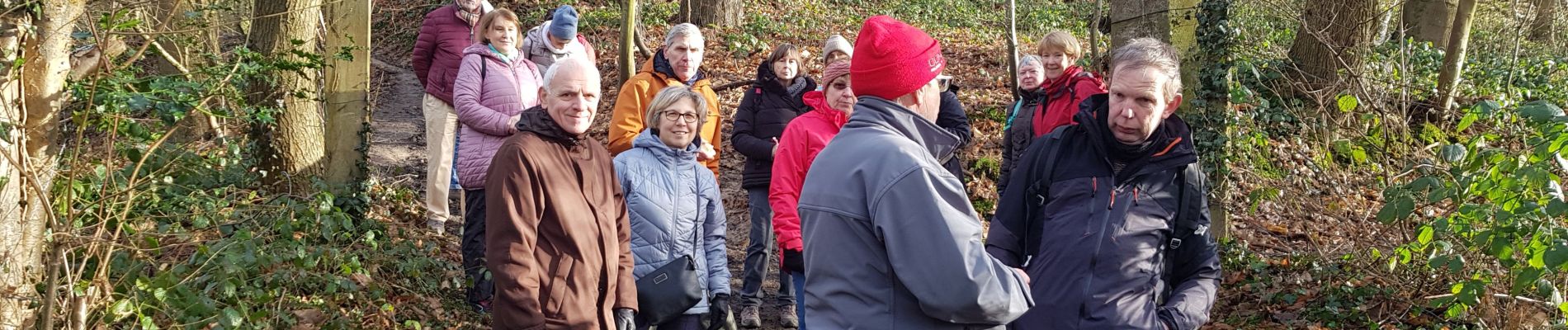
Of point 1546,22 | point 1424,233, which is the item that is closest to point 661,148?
point 1424,233

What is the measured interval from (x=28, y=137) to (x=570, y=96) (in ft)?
7.54

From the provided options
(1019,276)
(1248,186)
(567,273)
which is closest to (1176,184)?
(1019,276)

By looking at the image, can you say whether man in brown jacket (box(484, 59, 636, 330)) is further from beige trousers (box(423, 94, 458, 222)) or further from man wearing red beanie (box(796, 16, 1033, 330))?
beige trousers (box(423, 94, 458, 222))

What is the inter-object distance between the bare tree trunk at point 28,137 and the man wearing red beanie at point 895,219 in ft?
11.1

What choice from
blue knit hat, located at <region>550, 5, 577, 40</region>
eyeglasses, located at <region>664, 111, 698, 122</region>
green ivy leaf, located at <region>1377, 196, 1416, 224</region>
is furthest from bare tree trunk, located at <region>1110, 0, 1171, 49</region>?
blue knit hat, located at <region>550, 5, 577, 40</region>

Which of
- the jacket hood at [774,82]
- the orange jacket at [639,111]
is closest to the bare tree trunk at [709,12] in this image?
the jacket hood at [774,82]

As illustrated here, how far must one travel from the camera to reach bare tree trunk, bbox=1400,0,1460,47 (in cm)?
1191

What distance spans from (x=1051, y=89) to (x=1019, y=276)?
12.3 feet

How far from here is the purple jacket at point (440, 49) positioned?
25.1 feet

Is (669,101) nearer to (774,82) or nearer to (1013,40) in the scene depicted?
(774,82)

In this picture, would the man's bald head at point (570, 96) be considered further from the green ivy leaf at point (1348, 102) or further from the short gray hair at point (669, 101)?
the green ivy leaf at point (1348, 102)

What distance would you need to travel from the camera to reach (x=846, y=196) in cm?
250

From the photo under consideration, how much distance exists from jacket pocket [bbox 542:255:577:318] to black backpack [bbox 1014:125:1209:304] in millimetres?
1565

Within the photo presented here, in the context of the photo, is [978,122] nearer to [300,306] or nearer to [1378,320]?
[1378,320]
